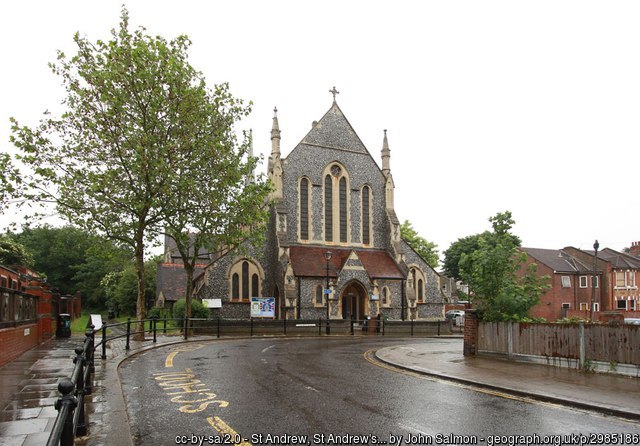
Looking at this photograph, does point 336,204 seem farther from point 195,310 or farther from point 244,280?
point 195,310

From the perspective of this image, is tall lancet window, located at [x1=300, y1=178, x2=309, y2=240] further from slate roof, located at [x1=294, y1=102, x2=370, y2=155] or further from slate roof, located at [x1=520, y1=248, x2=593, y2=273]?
slate roof, located at [x1=520, y1=248, x2=593, y2=273]

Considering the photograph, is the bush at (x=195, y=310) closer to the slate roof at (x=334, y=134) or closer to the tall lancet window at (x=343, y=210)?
the tall lancet window at (x=343, y=210)

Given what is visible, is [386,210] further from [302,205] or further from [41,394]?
[41,394]

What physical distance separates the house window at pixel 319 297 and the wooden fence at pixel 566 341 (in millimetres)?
20480

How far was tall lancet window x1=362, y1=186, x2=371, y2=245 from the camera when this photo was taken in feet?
138

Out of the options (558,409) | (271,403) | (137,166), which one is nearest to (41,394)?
(271,403)

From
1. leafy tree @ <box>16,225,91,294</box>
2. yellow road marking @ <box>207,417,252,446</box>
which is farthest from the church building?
leafy tree @ <box>16,225,91,294</box>

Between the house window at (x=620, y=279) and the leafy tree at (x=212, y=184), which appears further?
the house window at (x=620, y=279)

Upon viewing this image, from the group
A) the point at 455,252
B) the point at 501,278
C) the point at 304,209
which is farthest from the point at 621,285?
the point at 501,278

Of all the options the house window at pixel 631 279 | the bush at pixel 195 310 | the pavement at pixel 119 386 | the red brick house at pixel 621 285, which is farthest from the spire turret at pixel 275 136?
the house window at pixel 631 279

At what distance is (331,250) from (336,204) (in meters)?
3.88

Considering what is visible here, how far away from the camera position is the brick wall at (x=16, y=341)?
41.8 feet

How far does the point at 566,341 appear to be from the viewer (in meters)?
13.5

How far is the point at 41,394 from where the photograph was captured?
29.5 feet
